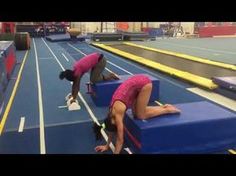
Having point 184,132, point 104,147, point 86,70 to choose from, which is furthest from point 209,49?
point 104,147

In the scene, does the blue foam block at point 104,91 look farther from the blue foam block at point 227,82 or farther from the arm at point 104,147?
the blue foam block at point 227,82

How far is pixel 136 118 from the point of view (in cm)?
400

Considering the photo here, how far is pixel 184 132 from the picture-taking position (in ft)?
12.7

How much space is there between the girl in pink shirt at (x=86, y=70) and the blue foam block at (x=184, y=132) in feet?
6.07

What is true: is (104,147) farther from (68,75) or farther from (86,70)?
(86,70)

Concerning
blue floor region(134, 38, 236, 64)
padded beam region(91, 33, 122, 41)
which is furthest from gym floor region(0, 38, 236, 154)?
padded beam region(91, 33, 122, 41)

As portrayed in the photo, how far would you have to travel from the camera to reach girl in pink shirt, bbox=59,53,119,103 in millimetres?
5696

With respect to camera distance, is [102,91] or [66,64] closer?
[102,91]

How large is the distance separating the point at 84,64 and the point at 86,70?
0.14m

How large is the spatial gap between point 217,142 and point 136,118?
4.38 ft

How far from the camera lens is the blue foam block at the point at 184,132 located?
376cm

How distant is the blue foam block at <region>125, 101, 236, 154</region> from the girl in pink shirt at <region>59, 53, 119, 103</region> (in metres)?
1.85
